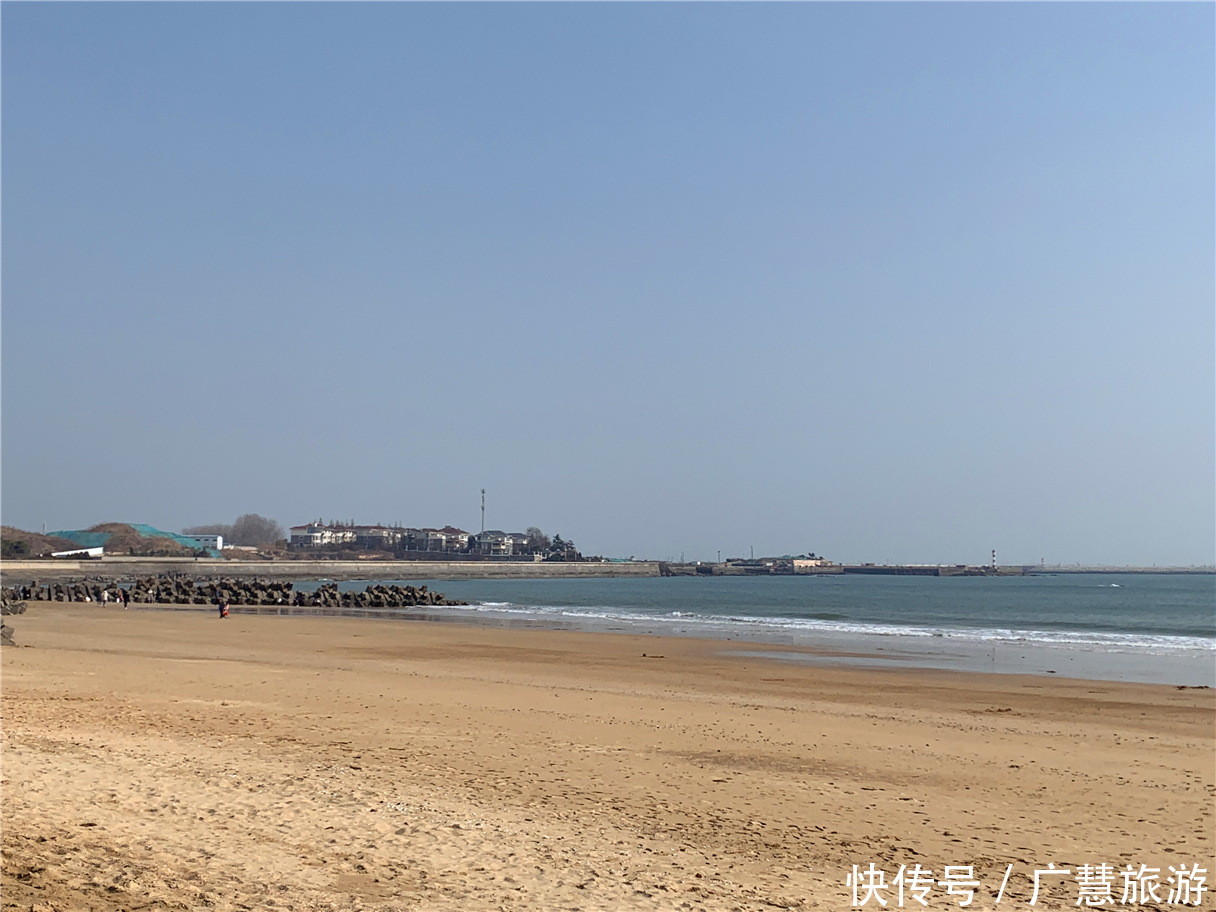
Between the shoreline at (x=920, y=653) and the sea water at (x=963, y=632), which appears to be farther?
the sea water at (x=963, y=632)

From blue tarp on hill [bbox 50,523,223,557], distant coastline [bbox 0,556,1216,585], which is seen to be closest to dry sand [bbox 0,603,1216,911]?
distant coastline [bbox 0,556,1216,585]

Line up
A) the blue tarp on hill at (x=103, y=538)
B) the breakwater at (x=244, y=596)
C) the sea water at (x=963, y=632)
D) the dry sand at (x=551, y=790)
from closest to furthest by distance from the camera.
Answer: the dry sand at (x=551, y=790) → the sea water at (x=963, y=632) → the breakwater at (x=244, y=596) → the blue tarp on hill at (x=103, y=538)

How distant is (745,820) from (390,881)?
3.52 metres

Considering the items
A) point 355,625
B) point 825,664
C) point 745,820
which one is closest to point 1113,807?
point 745,820

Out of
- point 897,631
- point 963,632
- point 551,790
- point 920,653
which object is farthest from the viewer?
point 963,632

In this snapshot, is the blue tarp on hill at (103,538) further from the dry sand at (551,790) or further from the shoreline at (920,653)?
the dry sand at (551,790)

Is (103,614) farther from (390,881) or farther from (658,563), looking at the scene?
(658,563)

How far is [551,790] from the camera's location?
31.3 feet

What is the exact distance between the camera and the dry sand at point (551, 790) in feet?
21.9

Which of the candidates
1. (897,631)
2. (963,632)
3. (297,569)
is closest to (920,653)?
(897,631)

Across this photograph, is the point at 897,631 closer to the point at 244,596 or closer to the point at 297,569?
the point at 244,596

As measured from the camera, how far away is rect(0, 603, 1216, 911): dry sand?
6676 millimetres

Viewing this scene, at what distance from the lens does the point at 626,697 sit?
17422 millimetres

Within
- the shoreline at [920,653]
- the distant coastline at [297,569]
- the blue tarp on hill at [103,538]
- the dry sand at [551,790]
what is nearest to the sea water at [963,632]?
the shoreline at [920,653]
